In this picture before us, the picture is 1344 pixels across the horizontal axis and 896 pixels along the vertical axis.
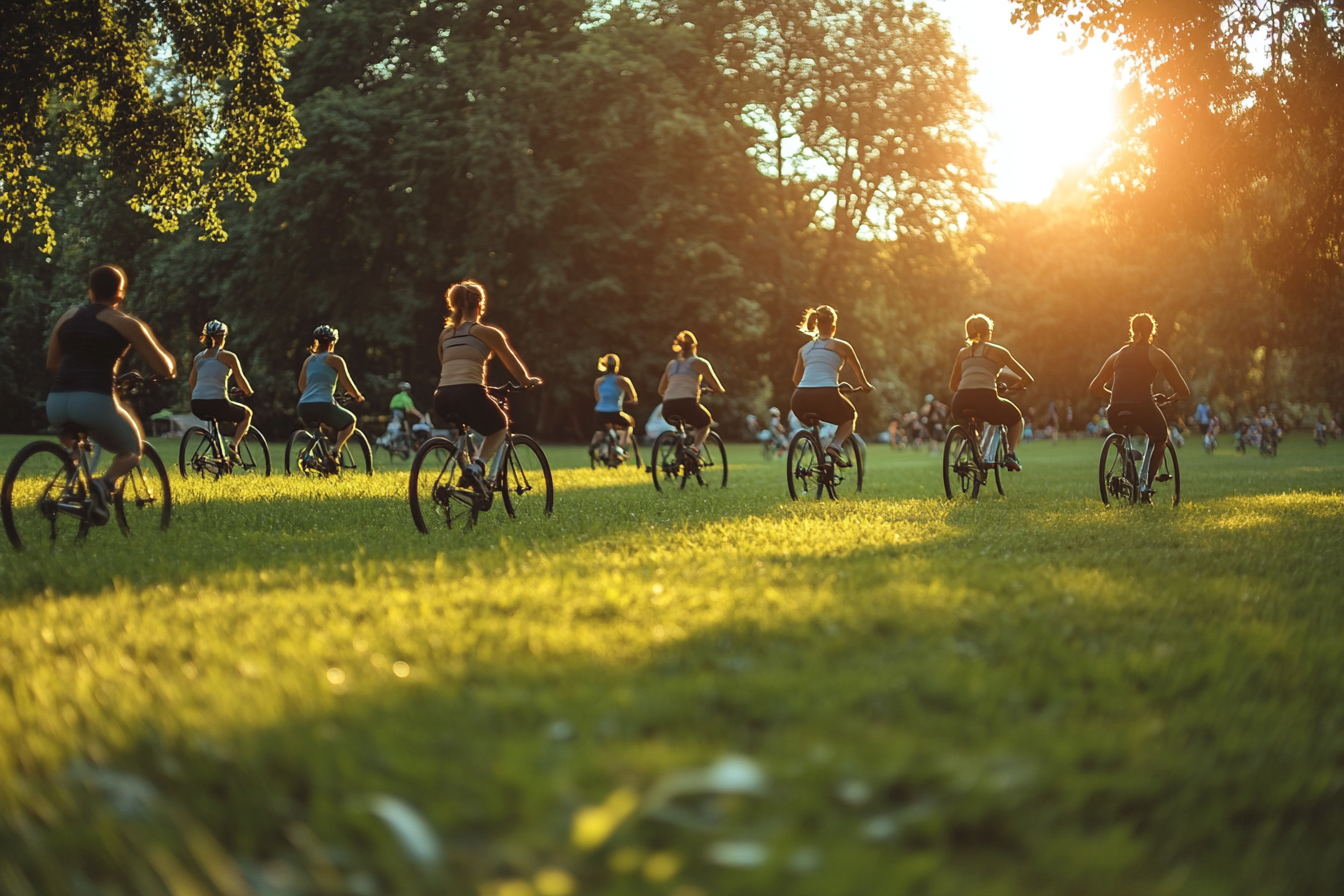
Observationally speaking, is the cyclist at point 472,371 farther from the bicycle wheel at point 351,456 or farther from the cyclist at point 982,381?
the bicycle wheel at point 351,456

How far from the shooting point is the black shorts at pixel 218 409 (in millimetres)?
16125

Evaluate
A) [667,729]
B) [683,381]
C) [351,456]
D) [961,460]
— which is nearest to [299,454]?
[351,456]

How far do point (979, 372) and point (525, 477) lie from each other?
559 cm

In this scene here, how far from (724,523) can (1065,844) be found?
756cm

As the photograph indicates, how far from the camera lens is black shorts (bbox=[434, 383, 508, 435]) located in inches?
388

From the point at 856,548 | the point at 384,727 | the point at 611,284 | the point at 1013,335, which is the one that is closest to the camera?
the point at 384,727

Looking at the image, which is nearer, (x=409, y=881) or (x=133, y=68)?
(x=409, y=881)

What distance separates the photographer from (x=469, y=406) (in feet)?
32.5

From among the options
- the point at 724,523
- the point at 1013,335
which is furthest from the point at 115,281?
the point at 1013,335

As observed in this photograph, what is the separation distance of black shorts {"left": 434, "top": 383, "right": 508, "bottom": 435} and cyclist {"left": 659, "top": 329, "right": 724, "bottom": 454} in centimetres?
609

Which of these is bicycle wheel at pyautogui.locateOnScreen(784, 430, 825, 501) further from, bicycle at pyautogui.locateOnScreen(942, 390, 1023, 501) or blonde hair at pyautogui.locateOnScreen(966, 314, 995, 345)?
blonde hair at pyautogui.locateOnScreen(966, 314, 995, 345)

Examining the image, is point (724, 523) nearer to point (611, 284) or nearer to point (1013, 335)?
point (611, 284)

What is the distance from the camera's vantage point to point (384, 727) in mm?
3518

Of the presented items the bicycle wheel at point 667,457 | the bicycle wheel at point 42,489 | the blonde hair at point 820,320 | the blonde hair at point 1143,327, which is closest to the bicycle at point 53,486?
the bicycle wheel at point 42,489
